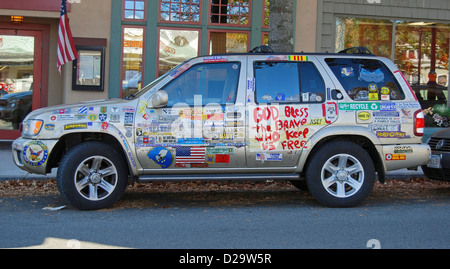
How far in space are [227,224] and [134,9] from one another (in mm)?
7890

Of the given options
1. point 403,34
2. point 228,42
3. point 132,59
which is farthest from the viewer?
point 403,34

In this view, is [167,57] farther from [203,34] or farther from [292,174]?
[292,174]

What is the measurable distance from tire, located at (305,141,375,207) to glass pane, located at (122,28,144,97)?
22.2 feet

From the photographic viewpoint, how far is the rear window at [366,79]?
7293mm

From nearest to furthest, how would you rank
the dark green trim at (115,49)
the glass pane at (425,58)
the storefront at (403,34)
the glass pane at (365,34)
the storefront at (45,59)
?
the storefront at (45,59), the dark green trim at (115,49), the storefront at (403,34), the glass pane at (365,34), the glass pane at (425,58)

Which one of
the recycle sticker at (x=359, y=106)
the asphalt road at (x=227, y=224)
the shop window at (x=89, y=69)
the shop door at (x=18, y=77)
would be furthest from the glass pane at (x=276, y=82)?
the shop door at (x=18, y=77)

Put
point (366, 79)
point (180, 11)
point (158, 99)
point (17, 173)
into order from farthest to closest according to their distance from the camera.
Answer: point (180, 11) < point (17, 173) < point (366, 79) < point (158, 99)

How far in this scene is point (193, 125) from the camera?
6.96 m

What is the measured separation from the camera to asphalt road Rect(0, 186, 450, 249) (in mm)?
5484

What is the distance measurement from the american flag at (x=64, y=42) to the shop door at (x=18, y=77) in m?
1.28

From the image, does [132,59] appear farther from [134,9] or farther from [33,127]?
[33,127]

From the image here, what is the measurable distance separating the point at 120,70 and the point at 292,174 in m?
6.77

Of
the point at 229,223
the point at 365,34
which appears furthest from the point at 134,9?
the point at 229,223

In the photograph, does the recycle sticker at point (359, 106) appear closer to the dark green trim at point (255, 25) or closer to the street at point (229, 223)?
the street at point (229, 223)
